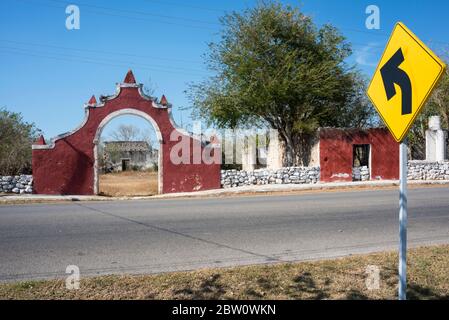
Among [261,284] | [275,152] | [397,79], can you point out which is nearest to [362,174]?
[275,152]

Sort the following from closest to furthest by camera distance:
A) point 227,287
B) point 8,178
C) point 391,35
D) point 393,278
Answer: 1. point 391,35
2. point 227,287
3. point 393,278
4. point 8,178

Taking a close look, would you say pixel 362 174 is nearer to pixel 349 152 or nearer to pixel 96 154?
pixel 349 152

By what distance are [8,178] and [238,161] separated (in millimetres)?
20726

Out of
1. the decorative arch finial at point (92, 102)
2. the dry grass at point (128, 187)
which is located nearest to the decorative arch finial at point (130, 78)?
the decorative arch finial at point (92, 102)

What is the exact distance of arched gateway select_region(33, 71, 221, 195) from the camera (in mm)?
19656

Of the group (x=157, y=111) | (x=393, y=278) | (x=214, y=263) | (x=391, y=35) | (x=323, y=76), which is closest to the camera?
(x=391, y=35)

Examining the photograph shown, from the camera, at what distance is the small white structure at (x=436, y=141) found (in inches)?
1115

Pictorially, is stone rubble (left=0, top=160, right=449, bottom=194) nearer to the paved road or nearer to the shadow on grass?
the paved road

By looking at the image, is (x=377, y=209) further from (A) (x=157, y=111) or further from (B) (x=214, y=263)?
(A) (x=157, y=111)

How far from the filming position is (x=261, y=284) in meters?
5.19

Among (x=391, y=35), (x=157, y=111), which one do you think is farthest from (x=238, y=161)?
(x=391, y=35)

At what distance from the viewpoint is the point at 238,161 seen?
36688mm

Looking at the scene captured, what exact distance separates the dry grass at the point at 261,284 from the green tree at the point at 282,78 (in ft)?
60.5

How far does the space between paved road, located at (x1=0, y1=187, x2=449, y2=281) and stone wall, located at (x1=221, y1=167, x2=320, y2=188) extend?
8.79m
